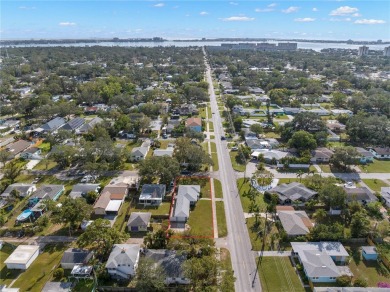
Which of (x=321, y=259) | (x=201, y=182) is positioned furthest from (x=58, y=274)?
(x=321, y=259)

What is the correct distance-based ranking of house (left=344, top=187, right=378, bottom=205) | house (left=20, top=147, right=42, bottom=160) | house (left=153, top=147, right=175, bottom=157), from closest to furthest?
house (left=344, top=187, right=378, bottom=205) → house (left=153, top=147, right=175, bottom=157) → house (left=20, top=147, right=42, bottom=160)

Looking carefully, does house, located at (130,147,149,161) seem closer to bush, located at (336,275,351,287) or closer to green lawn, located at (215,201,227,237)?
green lawn, located at (215,201,227,237)

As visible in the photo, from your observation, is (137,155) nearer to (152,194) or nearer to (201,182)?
(152,194)

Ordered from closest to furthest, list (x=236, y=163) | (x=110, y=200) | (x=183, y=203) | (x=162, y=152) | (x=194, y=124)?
(x=183, y=203)
(x=110, y=200)
(x=236, y=163)
(x=162, y=152)
(x=194, y=124)

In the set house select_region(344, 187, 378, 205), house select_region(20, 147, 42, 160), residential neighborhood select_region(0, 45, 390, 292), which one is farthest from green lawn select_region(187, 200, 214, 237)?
house select_region(20, 147, 42, 160)

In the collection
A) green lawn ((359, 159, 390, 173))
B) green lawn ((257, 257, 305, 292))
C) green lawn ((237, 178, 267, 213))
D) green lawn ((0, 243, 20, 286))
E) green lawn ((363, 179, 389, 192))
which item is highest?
green lawn ((359, 159, 390, 173))

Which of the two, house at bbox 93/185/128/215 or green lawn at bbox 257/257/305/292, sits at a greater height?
house at bbox 93/185/128/215

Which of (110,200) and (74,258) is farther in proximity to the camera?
(110,200)

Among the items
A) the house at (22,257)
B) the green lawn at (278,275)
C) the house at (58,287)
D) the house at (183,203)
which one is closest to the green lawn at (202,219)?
the house at (183,203)
